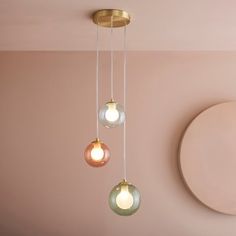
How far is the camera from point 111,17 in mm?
1546

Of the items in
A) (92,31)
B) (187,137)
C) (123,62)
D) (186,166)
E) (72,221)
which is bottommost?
(72,221)

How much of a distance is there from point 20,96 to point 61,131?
0.30m

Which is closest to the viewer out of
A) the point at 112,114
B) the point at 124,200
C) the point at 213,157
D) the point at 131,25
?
the point at 124,200

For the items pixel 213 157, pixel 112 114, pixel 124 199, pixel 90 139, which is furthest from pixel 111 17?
pixel 213 157

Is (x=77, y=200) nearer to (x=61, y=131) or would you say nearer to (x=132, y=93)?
(x=61, y=131)

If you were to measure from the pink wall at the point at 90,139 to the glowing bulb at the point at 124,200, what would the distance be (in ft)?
2.53

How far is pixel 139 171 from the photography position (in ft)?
7.46

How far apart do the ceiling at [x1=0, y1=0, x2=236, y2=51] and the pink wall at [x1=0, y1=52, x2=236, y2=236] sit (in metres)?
0.15

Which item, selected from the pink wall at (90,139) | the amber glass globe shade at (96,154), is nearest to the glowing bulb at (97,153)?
the amber glass globe shade at (96,154)

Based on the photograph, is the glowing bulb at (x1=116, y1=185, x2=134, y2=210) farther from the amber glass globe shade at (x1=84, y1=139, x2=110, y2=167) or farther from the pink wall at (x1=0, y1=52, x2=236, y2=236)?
the pink wall at (x1=0, y1=52, x2=236, y2=236)

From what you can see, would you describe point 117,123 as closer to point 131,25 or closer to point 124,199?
point 124,199

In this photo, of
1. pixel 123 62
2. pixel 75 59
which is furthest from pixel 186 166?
pixel 75 59

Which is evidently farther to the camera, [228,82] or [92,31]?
[228,82]

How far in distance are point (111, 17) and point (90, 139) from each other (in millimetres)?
900
